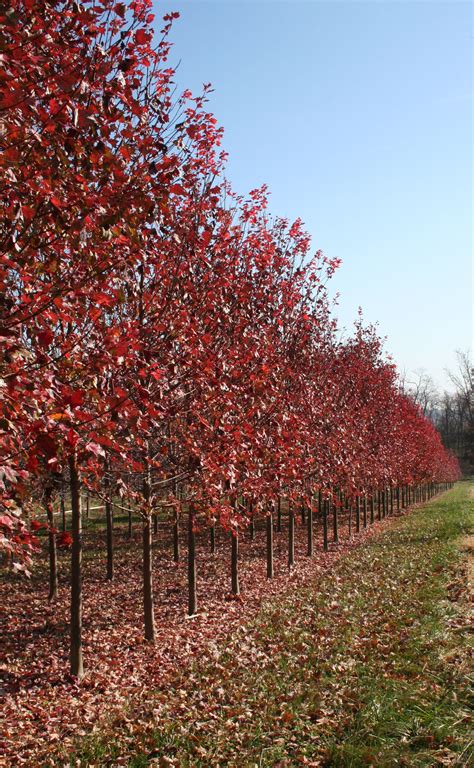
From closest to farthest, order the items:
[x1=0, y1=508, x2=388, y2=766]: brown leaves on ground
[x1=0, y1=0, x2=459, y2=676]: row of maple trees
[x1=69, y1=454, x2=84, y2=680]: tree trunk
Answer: [x1=0, y1=0, x2=459, y2=676]: row of maple trees → [x1=0, y1=508, x2=388, y2=766]: brown leaves on ground → [x1=69, y1=454, x2=84, y2=680]: tree trunk

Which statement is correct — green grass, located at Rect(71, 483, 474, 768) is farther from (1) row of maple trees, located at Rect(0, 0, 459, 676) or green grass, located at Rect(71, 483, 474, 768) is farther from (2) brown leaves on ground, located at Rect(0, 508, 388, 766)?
(1) row of maple trees, located at Rect(0, 0, 459, 676)

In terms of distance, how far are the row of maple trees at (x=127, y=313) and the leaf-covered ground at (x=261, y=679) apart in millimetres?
1106

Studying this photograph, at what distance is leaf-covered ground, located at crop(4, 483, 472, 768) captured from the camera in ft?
16.4

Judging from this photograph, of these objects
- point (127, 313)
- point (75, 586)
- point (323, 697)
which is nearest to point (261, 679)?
point (323, 697)

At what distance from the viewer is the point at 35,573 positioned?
1725cm

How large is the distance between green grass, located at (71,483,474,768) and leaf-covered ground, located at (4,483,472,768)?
0.06 ft

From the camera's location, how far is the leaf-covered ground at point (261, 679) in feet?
16.4

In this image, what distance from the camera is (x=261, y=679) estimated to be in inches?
264

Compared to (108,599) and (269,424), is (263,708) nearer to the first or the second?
(269,424)

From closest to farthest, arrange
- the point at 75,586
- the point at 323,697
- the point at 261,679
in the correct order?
the point at 323,697
the point at 261,679
the point at 75,586

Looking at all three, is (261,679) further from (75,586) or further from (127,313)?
(127,313)

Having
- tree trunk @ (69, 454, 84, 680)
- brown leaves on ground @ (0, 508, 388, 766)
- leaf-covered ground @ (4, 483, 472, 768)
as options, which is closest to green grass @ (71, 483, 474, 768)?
leaf-covered ground @ (4, 483, 472, 768)

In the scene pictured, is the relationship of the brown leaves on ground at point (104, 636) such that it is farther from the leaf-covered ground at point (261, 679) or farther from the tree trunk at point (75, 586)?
the tree trunk at point (75, 586)

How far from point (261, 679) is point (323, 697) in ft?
3.46
